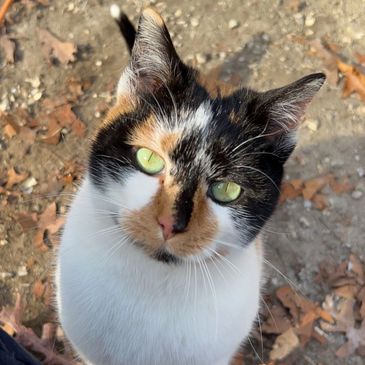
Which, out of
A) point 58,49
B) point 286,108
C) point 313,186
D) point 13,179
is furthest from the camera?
point 58,49

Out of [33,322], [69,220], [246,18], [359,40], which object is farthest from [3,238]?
[359,40]

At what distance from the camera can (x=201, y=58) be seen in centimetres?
297

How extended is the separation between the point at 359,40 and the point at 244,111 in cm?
202

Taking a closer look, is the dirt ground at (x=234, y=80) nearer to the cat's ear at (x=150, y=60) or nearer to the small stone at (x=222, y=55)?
the small stone at (x=222, y=55)

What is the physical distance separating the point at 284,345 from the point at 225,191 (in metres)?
1.28

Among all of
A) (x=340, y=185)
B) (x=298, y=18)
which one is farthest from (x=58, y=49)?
(x=340, y=185)

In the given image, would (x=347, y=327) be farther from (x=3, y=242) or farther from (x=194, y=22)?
(x=194, y=22)

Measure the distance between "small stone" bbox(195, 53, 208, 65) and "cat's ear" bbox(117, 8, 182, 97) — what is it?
1.55 meters

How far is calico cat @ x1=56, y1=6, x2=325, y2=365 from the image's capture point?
1286mm

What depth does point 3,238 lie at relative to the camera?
8.09 feet

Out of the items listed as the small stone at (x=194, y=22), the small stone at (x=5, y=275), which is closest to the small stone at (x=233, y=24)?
the small stone at (x=194, y=22)

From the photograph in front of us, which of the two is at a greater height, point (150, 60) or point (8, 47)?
point (150, 60)

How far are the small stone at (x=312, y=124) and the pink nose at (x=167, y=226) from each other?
69.0 inches

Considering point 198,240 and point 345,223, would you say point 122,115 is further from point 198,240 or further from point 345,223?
point 345,223
